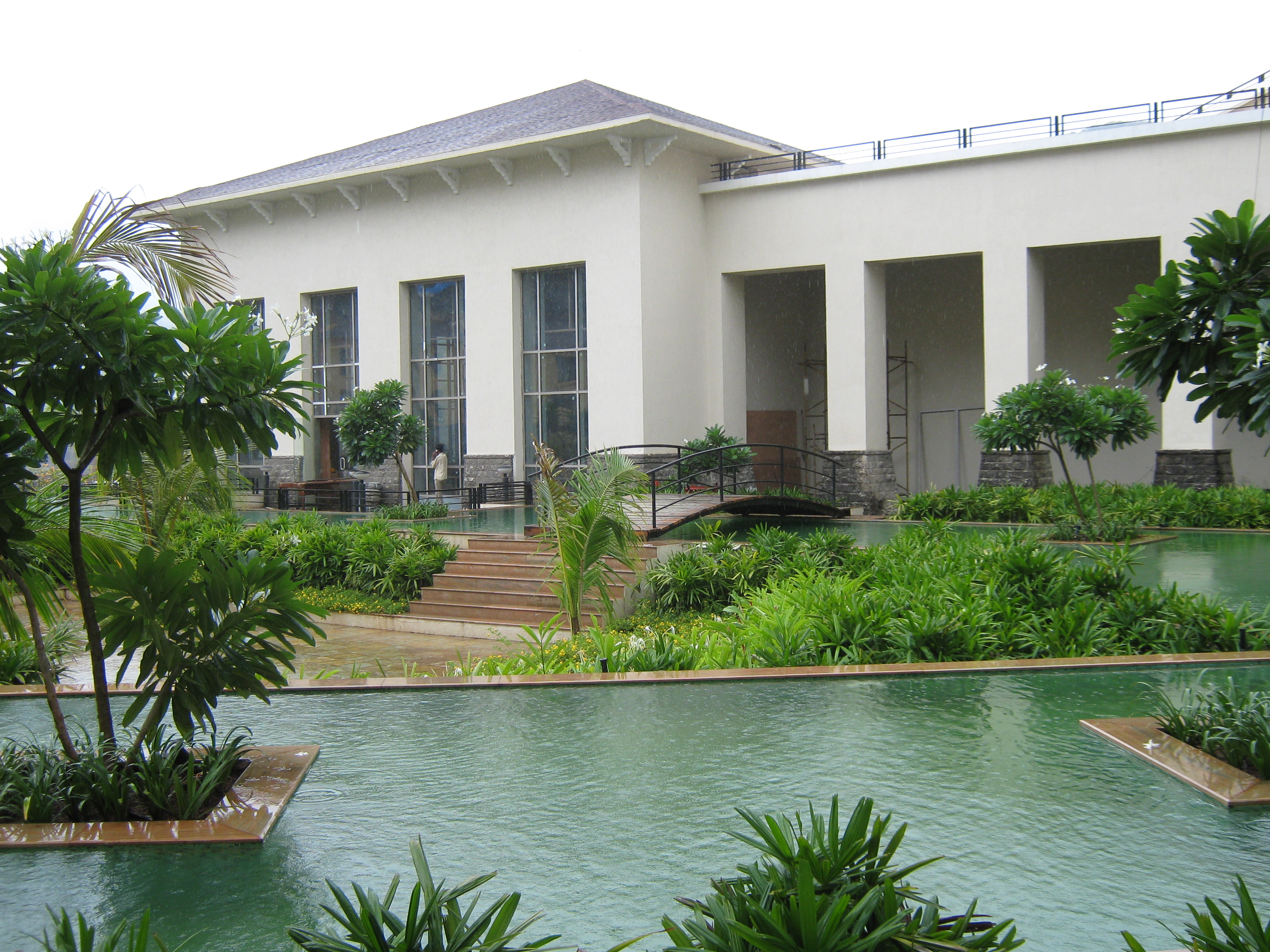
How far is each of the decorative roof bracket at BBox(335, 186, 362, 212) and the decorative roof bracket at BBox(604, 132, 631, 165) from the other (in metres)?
8.26

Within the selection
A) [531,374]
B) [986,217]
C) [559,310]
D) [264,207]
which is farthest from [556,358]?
[264,207]

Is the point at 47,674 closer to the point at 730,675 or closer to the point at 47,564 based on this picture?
the point at 47,564

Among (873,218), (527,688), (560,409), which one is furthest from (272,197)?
(527,688)

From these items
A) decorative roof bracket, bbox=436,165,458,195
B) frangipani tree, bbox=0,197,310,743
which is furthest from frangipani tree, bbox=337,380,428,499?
frangipani tree, bbox=0,197,310,743

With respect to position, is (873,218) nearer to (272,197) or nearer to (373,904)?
(272,197)

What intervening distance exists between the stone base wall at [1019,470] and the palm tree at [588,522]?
11490mm

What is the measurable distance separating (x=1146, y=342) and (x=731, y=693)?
345 cm

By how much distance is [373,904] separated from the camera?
3.43 m

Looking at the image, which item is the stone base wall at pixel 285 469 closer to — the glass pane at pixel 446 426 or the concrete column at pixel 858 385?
the glass pane at pixel 446 426

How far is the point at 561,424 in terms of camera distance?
2583 cm

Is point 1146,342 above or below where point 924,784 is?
above

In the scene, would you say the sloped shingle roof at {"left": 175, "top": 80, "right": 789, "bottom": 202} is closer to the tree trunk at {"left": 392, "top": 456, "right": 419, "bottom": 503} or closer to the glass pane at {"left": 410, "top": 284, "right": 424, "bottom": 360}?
the glass pane at {"left": 410, "top": 284, "right": 424, "bottom": 360}

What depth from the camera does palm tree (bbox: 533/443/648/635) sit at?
39.2 feet

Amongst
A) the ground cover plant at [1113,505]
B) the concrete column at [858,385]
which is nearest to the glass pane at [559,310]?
the concrete column at [858,385]
